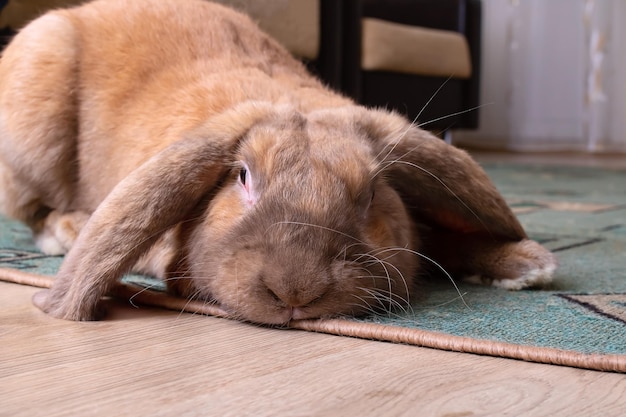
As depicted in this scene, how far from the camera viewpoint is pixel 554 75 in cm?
958

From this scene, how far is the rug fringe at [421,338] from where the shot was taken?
56.6 inches

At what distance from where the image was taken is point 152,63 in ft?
7.89

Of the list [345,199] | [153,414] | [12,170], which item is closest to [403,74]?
[12,170]

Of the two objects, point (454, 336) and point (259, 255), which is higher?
point (259, 255)

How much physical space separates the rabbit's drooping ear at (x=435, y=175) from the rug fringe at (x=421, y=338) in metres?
0.45

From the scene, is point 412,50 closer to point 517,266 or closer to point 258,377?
point 517,266

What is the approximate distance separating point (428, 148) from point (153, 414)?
1.06m

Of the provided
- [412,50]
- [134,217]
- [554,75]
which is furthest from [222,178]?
[554,75]

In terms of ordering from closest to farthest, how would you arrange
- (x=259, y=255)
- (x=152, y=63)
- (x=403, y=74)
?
(x=259, y=255), (x=152, y=63), (x=403, y=74)

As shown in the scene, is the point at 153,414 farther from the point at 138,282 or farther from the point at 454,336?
the point at 138,282

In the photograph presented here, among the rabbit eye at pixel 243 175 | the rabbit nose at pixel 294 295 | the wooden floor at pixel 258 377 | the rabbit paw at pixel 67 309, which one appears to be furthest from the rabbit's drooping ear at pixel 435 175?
the rabbit paw at pixel 67 309

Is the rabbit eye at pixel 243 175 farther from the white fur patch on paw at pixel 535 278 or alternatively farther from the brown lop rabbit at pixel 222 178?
the white fur patch on paw at pixel 535 278

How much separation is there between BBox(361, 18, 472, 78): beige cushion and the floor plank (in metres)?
4.78

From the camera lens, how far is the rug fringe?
1.44 meters
